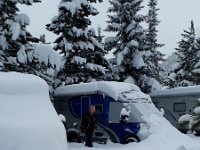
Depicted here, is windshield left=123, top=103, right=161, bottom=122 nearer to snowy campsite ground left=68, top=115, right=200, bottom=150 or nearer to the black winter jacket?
snowy campsite ground left=68, top=115, right=200, bottom=150

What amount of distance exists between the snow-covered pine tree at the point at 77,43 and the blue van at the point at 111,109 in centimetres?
496

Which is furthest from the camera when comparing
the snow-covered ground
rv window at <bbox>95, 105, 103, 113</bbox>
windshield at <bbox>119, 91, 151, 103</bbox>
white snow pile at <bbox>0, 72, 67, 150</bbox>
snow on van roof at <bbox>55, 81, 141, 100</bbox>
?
rv window at <bbox>95, 105, 103, 113</bbox>

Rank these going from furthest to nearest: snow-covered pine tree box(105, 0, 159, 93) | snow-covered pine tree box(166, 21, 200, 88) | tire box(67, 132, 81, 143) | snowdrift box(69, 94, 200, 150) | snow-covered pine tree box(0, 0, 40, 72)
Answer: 1. snow-covered pine tree box(166, 21, 200, 88)
2. snow-covered pine tree box(105, 0, 159, 93)
3. tire box(67, 132, 81, 143)
4. snow-covered pine tree box(0, 0, 40, 72)
5. snowdrift box(69, 94, 200, 150)

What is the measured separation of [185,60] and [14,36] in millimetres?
22256

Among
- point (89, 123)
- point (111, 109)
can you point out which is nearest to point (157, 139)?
point (89, 123)

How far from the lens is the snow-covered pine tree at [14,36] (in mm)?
15500

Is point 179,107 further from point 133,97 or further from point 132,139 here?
point 132,139

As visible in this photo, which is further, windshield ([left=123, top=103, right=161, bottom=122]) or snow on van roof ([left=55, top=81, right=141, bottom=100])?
snow on van roof ([left=55, top=81, right=141, bottom=100])

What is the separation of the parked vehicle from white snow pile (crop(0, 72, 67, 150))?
1574 centimetres

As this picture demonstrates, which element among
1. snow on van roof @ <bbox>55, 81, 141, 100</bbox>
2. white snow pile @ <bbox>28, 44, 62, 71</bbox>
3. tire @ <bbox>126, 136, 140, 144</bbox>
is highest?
white snow pile @ <bbox>28, 44, 62, 71</bbox>

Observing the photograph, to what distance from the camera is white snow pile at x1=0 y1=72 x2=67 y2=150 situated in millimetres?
5840

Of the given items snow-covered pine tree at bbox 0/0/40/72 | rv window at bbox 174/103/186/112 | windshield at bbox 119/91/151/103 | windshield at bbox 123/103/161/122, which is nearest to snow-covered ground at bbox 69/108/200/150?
windshield at bbox 123/103/161/122

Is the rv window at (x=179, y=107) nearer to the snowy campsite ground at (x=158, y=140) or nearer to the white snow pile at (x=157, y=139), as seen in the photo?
the white snow pile at (x=157, y=139)

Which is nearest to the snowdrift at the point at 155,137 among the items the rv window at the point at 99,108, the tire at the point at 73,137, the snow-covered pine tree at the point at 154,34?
the rv window at the point at 99,108
